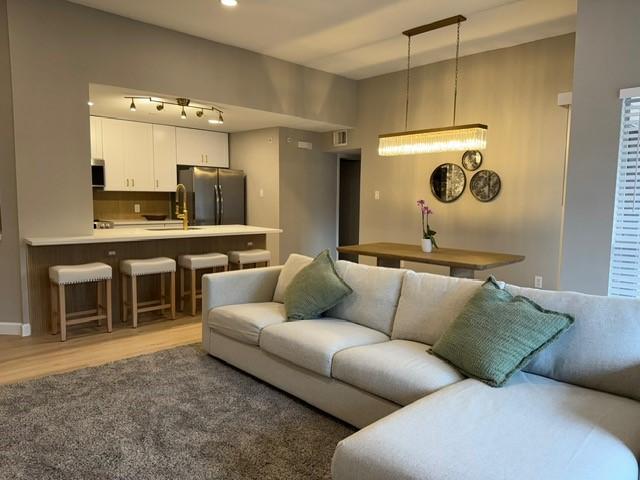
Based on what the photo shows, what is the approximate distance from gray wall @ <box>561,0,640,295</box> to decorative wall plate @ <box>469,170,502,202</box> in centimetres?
180

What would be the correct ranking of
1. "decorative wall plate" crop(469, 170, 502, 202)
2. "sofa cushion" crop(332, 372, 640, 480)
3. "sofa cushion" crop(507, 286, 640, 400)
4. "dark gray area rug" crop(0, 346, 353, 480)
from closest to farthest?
"sofa cushion" crop(332, 372, 640, 480) < "sofa cushion" crop(507, 286, 640, 400) < "dark gray area rug" crop(0, 346, 353, 480) < "decorative wall plate" crop(469, 170, 502, 202)

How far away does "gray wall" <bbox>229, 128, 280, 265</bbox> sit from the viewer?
666cm

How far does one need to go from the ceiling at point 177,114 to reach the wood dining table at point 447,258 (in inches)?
90.6

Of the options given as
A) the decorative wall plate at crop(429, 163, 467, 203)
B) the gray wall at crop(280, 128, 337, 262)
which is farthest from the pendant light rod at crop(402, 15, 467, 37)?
the gray wall at crop(280, 128, 337, 262)

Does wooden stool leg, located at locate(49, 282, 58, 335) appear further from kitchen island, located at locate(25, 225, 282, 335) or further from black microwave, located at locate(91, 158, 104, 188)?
black microwave, located at locate(91, 158, 104, 188)

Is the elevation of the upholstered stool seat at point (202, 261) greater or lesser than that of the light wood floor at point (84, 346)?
greater

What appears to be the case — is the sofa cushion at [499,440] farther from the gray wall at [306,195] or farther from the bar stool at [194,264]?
the gray wall at [306,195]

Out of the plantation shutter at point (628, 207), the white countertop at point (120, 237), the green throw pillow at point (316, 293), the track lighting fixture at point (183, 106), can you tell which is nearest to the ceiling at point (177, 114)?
the track lighting fixture at point (183, 106)

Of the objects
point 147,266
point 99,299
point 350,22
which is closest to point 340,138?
point 350,22

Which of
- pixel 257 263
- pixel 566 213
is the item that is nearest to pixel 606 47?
pixel 566 213

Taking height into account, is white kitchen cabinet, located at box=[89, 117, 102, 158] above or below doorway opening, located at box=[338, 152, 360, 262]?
above

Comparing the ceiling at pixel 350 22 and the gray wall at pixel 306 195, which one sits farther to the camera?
the gray wall at pixel 306 195

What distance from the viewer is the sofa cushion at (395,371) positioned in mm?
2000

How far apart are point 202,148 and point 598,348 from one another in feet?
20.6
